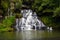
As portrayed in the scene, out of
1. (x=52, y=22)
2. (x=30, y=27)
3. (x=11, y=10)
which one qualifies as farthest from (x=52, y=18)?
(x=11, y=10)

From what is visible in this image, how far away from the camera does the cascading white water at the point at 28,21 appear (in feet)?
143

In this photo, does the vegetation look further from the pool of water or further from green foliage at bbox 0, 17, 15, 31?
the pool of water

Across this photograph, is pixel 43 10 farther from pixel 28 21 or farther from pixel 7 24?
pixel 7 24

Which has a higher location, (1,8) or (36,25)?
(1,8)

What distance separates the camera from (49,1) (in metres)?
45.8

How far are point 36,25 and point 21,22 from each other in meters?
2.70

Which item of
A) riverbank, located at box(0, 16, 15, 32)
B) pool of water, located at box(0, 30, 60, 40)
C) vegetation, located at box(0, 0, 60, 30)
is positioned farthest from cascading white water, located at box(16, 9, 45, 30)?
pool of water, located at box(0, 30, 60, 40)

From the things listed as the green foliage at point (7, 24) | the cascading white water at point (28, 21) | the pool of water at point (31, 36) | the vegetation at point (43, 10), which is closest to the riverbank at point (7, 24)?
the green foliage at point (7, 24)

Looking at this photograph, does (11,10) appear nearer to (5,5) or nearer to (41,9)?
(5,5)

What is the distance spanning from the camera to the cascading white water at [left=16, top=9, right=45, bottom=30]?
143ft

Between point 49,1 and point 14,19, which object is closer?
point 14,19

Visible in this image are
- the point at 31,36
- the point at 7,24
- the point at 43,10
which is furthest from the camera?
the point at 43,10

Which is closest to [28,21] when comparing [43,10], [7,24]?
[43,10]

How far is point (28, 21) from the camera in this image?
1773 inches
